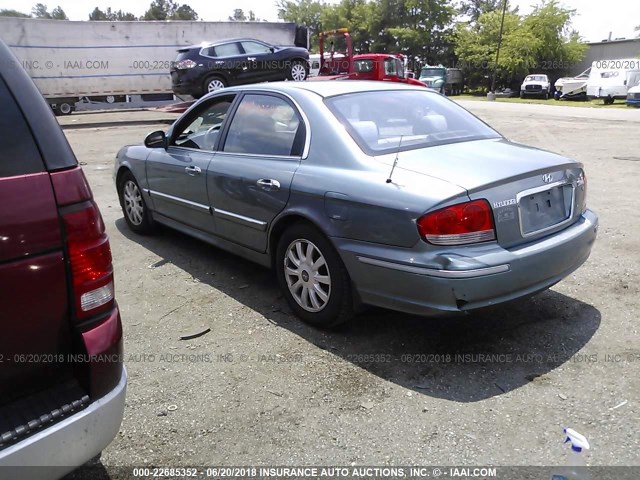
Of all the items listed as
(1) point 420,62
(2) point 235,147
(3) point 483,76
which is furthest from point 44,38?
(1) point 420,62

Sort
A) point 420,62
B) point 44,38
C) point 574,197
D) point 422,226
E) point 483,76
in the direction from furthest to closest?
point 420,62 → point 483,76 → point 44,38 → point 574,197 → point 422,226

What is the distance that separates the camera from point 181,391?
9.71 ft

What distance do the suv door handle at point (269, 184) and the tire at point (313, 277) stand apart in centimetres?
30

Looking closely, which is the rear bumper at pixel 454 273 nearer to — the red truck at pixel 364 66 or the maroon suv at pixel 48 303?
the maroon suv at pixel 48 303

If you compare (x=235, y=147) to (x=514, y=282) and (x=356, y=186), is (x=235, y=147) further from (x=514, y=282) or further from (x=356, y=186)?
(x=514, y=282)

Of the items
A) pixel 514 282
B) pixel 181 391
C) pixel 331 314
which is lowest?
pixel 181 391

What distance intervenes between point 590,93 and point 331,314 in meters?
29.2

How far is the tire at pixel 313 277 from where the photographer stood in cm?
328

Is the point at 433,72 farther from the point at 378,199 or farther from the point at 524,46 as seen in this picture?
the point at 378,199

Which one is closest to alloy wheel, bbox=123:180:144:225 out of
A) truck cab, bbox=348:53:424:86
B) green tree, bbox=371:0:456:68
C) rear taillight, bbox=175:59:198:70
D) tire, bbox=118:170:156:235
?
tire, bbox=118:170:156:235

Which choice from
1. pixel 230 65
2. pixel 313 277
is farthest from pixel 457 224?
pixel 230 65

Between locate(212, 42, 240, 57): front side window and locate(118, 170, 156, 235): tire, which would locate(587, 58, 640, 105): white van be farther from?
locate(118, 170, 156, 235): tire

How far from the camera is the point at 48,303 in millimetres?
1768

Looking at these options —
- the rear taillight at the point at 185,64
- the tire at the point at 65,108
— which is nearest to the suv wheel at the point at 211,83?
the rear taillight at the point at 185,64
